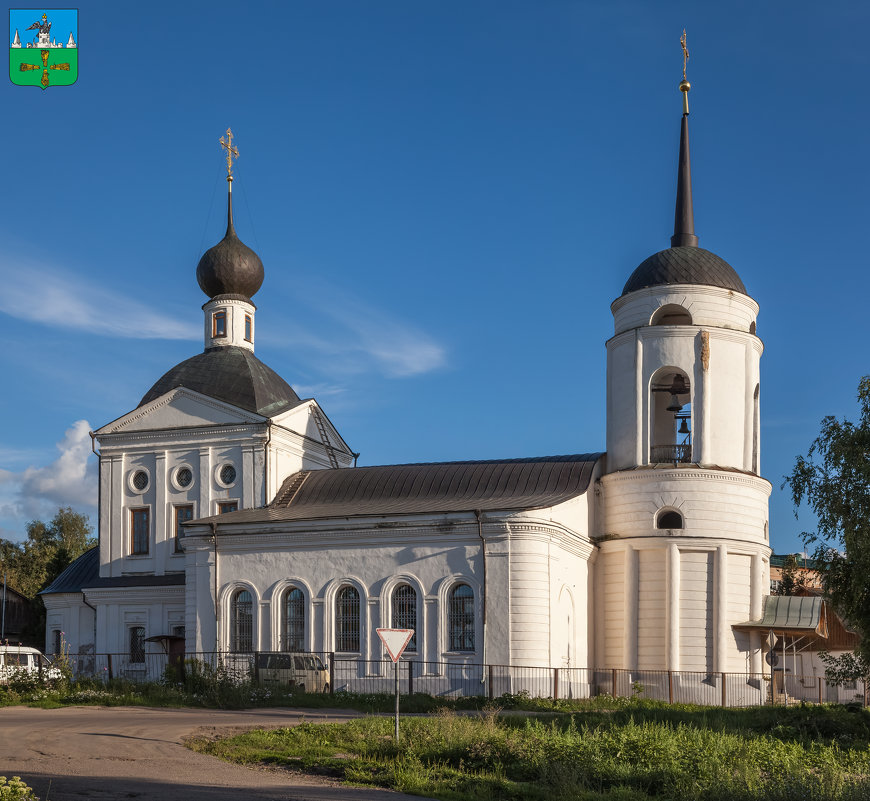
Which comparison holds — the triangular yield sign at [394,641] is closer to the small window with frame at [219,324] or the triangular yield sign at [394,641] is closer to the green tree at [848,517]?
the green tree at [848,517]

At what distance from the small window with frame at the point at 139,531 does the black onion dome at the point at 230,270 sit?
25.8 feet

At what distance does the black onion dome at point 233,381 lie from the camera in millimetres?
35312

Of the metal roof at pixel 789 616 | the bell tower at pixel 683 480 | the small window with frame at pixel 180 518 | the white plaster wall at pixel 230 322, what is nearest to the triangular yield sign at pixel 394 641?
the bell tower at pixel 683 480

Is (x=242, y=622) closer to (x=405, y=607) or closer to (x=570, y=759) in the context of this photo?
(x=405, y=607)

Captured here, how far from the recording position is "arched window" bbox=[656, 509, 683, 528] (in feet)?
103

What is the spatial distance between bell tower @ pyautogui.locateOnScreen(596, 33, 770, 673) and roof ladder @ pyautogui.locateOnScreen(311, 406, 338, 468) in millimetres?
9599

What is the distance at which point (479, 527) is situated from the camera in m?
28.9

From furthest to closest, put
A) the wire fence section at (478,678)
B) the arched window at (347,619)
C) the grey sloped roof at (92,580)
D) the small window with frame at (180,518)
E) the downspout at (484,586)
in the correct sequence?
the small window with frame at (180,518), the grey sloped roof at (92,580), the arched window at (347,619), the downspout at (484,586), the wire fence section at (478,678)

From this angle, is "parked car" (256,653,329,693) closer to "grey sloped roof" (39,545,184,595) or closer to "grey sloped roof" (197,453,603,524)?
"grey sloped roof" (197,453,603,524)

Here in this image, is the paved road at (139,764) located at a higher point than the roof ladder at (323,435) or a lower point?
lower

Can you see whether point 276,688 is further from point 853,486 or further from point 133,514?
point 853,486

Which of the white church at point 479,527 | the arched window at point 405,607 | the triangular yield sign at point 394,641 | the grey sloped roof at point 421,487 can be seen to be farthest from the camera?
the grey sloped roof at point 421,487

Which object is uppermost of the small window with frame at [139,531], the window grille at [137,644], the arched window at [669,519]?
the arched window at [669,519]

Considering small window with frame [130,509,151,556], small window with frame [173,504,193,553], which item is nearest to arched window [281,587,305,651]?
small window with frame [173,504,193,553]
